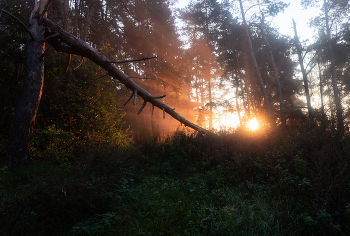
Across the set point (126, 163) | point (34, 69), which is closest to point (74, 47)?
point (34, 69)

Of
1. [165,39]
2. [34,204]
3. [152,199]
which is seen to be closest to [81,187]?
[34,204]

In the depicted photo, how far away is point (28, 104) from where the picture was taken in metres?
5.58

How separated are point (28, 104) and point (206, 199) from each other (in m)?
5.83

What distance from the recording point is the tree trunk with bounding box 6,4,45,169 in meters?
5.36

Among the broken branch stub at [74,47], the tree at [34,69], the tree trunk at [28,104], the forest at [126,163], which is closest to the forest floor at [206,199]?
the forest at [126,163]

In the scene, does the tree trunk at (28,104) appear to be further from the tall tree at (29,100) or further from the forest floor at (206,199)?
the forest floor at (206,199)

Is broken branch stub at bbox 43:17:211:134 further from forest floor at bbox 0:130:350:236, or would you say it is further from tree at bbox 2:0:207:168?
forest floor at bbox 0:130:350:236

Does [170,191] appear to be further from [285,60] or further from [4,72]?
[285,60]

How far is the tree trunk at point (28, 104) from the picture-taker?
5355mm

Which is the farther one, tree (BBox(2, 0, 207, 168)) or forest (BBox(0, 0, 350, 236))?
tree (BBox(2, 0, 207, 168))

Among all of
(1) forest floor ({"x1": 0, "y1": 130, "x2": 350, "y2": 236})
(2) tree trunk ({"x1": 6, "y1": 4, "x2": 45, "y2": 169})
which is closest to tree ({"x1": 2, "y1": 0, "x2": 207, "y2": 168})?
(2) tree trunk ({"x1": 6, "y1": 4, "x2": 45, "y2": 169})

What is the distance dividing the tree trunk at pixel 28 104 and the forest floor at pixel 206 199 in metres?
0.66

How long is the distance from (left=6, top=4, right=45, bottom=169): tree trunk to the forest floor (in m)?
0.66

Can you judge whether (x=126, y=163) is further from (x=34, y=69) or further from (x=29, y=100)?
(x=34, y=69)
